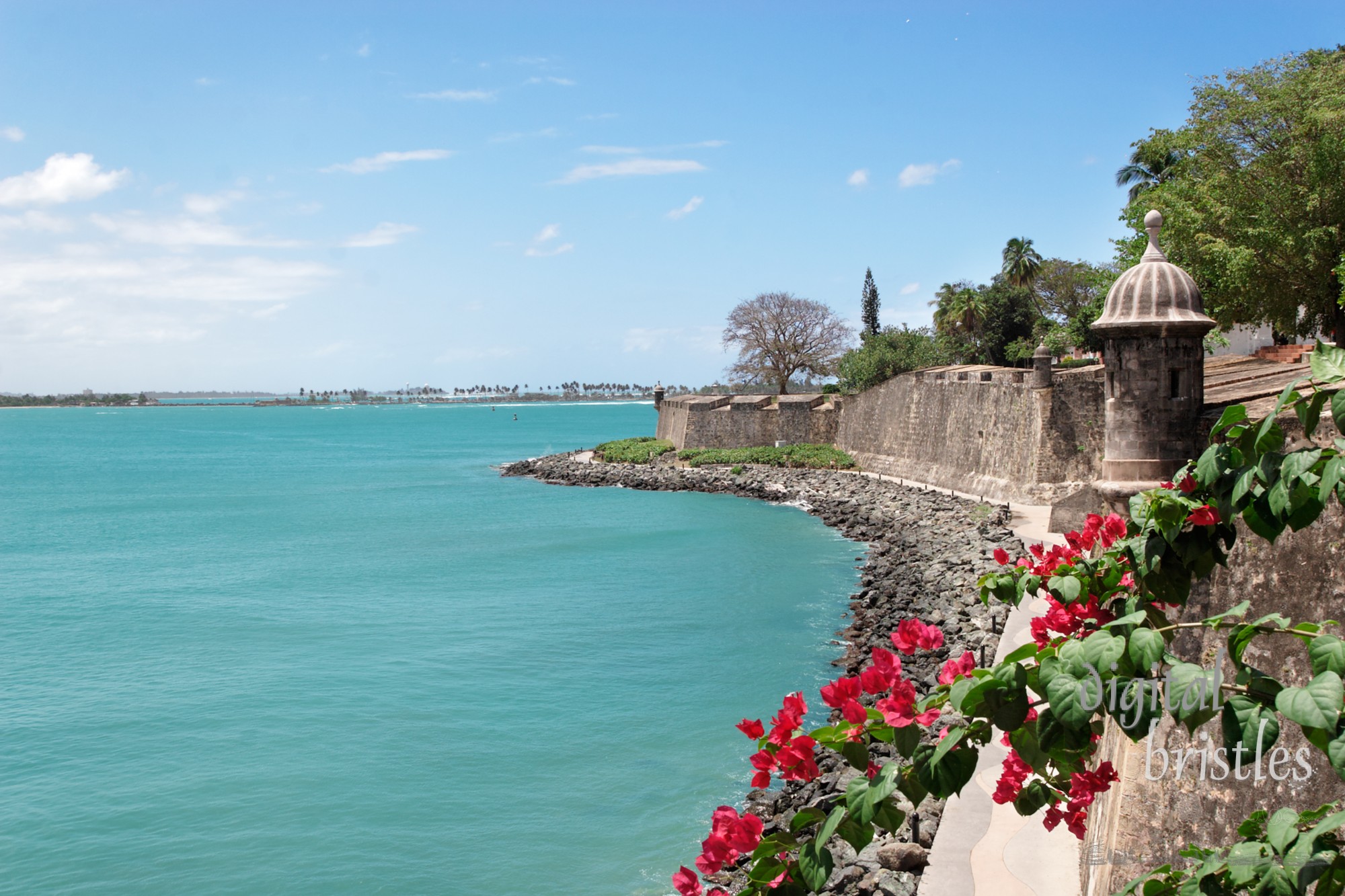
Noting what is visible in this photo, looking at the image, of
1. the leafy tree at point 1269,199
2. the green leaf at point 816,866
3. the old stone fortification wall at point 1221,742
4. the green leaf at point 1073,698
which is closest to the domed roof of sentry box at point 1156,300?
the old stone fortification wall at point 1221,742

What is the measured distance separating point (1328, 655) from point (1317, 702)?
0.30 metres

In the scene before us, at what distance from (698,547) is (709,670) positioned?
1415 cm

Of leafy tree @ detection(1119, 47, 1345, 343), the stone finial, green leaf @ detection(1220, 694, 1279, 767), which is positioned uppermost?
leafy tree @ detection(1119, 47, 1345, 343)

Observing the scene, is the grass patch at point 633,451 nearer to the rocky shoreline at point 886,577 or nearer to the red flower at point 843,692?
the rocky shoreline at point 886,577

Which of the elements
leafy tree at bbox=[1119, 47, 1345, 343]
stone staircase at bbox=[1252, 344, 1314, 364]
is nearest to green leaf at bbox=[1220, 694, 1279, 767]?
leafy tree at bbox=[1119, 47, 1345, 343]

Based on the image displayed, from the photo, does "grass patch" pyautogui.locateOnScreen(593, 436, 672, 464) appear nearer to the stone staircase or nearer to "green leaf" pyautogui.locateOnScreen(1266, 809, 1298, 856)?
the stone staircase

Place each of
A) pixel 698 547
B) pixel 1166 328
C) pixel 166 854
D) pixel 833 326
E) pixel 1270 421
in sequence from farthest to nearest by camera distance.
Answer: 1. pixel 833 326
2. pixel 698 547
3. pixel 166 854
4. pixel 1166 328
5. pixel 1270 421

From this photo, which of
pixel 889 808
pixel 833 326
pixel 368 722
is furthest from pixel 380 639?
pixel 833 326

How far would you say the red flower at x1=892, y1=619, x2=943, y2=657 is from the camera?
3.54m

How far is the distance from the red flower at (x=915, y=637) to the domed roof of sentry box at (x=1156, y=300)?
23.3ft

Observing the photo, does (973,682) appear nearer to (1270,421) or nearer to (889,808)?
(889,808)

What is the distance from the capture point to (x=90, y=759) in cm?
1589

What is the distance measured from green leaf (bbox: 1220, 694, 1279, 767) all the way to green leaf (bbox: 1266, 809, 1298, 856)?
0.23m

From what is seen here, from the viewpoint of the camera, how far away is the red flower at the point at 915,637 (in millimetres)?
3539
